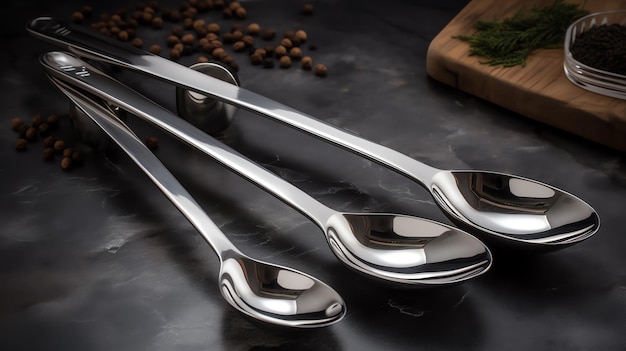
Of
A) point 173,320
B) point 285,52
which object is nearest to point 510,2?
point 285,52

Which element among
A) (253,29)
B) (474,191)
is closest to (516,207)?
(474,191)

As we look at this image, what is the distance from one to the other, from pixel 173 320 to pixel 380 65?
0.63m

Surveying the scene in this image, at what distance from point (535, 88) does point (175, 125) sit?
20.0 inches

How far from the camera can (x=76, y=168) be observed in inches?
40.2

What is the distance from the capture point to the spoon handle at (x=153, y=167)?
818 mm

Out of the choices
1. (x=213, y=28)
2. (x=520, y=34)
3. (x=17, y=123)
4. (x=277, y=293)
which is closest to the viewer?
(x=277, y=293)

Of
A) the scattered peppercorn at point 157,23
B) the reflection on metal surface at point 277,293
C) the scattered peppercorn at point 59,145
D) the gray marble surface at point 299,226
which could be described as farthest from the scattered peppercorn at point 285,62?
the reflection on metal surface at point 277,293

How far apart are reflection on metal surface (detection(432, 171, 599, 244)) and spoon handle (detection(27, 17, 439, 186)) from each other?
0.04 meters

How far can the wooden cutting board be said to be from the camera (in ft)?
3.42

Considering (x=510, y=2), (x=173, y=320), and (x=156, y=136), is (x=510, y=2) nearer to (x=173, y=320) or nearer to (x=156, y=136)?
(x=156, y=136)

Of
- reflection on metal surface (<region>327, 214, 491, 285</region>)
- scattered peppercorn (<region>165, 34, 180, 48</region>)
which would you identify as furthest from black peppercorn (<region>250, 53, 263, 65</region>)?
reflection on metal surface (<region>327, 214, 491, 285</region>)

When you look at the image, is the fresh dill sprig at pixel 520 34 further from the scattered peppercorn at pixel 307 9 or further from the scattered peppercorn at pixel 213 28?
the scattered peppercorn at pixel 213 28

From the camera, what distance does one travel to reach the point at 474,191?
2.91 feet

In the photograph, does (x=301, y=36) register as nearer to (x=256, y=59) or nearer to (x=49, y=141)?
(x=256, y=59)
